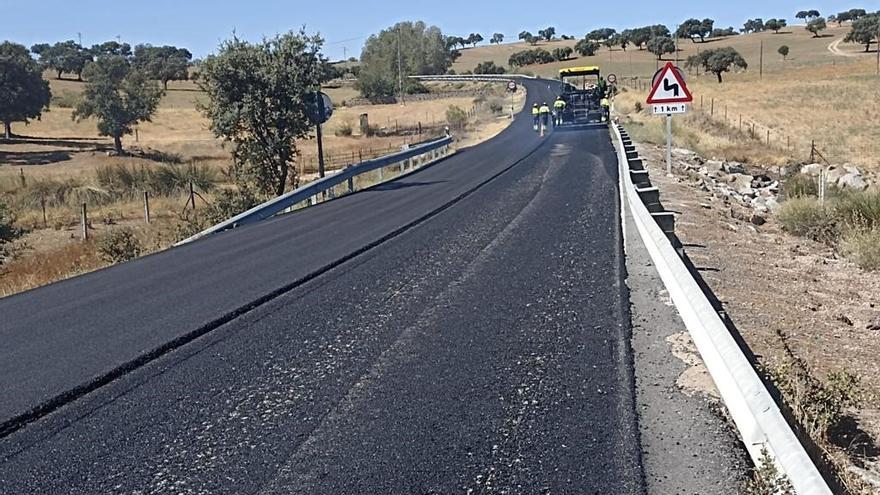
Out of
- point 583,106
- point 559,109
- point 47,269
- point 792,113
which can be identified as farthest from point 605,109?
point 47,269

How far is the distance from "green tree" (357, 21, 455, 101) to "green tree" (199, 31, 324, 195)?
278ft

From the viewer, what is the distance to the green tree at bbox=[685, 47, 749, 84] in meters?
108

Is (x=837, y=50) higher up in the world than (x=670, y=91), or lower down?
higher up

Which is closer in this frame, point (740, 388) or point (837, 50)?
point (740, 388)

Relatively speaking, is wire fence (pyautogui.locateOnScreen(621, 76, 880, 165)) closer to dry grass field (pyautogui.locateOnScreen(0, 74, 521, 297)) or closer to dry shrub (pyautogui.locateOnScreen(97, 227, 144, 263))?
dry grass field (pyautogui.locateOnScreen(0, 74, 521, 297))

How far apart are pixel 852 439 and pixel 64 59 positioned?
16458 centimetres

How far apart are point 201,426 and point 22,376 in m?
2.06

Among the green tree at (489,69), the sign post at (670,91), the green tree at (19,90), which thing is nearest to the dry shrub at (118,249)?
the sign post at (670,91)

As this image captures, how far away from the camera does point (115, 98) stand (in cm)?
7012

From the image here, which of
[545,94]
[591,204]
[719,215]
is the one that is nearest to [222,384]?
[591,204]

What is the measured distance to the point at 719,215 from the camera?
16484 millimetres

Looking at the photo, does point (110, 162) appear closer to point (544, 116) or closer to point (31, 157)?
point (31, 157)

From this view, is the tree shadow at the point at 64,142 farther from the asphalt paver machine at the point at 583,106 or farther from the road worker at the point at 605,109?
the road worker at the point at 605,109

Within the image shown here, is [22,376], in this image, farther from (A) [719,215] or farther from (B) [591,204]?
(A) [719,215]
